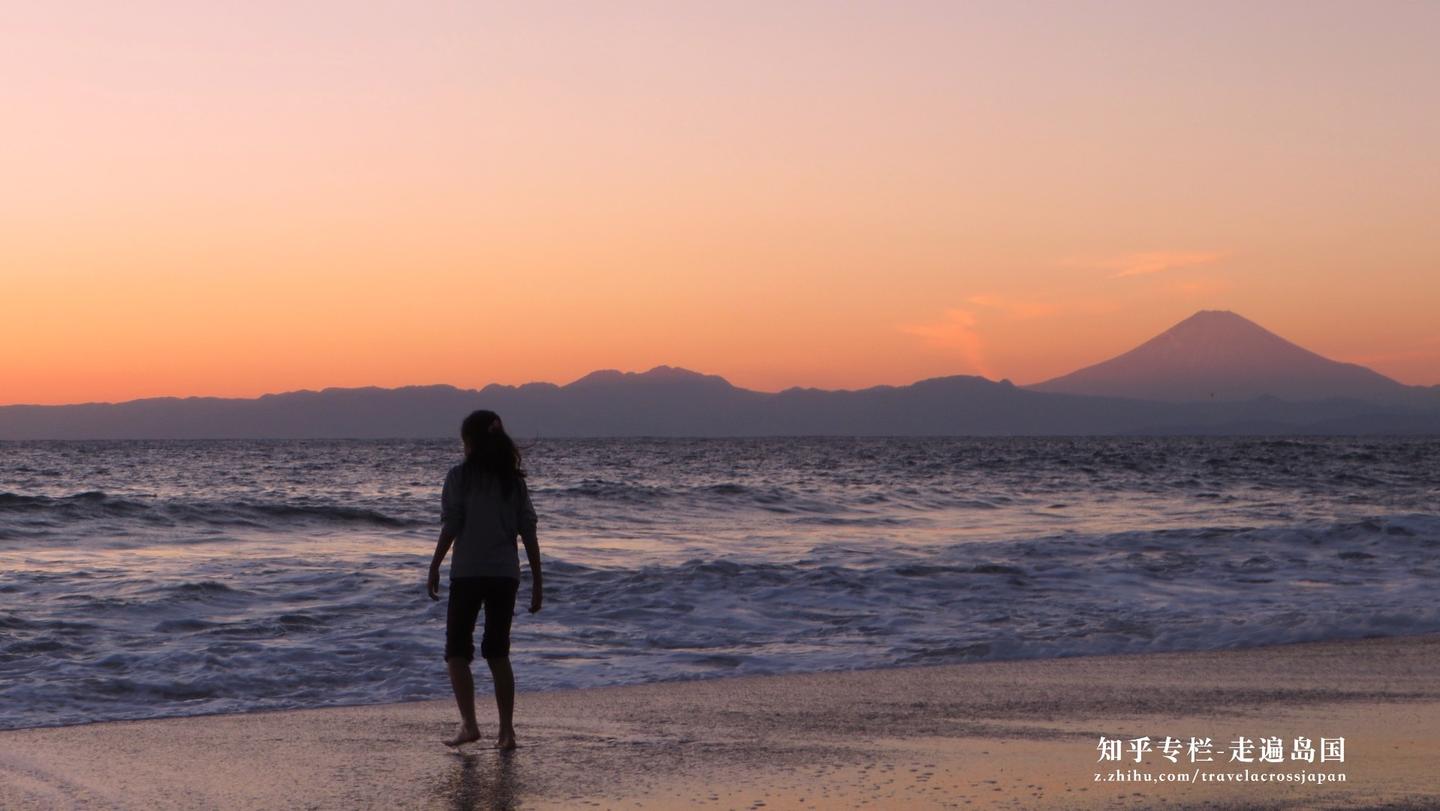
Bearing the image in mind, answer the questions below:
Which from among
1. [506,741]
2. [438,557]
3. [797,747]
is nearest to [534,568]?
[438,557]

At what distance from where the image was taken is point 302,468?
57125mm

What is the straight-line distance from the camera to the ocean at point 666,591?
963 centimetres

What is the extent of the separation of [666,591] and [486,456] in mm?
7511

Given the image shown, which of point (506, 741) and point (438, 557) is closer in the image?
point (506, 741)

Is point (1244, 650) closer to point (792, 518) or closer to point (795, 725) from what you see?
point (795, 725)

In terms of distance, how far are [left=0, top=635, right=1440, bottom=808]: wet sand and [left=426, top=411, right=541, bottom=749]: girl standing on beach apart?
36cm

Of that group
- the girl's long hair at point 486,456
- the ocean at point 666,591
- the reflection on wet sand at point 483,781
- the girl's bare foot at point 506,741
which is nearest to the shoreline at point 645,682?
the ocean at point 666,591

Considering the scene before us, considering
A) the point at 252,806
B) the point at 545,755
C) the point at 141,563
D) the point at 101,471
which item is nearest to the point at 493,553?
the point at 545,755

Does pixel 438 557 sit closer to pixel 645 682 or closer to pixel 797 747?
pixel 797 747

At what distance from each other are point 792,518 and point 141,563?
13224 mm

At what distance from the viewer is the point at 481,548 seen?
657 centimetres

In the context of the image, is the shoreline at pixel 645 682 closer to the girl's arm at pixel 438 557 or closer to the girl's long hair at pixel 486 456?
the girl's arm at pixel 438 557

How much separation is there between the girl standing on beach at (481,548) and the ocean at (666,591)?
89.5 inches

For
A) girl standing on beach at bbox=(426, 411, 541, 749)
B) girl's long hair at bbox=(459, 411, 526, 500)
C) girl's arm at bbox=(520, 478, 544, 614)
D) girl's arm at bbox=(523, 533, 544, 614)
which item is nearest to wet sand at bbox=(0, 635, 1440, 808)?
girl standing on beach at bbox=(426, 411, 541, 749)
